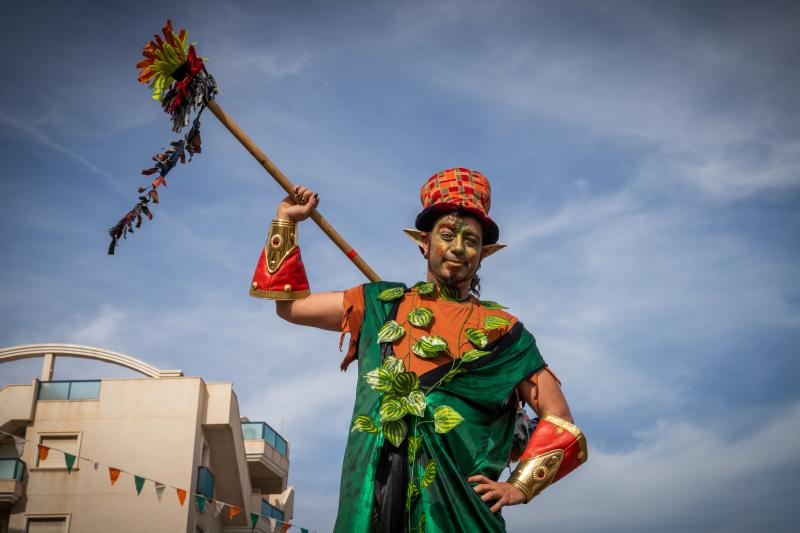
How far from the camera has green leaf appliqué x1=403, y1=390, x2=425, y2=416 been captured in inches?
143

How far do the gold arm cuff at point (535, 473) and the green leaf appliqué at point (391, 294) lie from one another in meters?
1.05

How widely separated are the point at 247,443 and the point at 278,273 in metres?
24.4

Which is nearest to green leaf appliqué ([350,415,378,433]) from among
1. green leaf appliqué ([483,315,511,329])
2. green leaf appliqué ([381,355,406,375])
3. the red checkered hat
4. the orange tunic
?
green leaf appliqué ([381,355,406,375])

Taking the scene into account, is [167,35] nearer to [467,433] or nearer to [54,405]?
[467,433]

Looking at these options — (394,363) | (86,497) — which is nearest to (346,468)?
(394,363)

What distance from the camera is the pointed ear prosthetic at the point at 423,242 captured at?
14.9ft

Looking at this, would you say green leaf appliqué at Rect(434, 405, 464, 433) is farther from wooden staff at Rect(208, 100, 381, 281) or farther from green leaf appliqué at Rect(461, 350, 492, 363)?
wooden staff at Rect(208, 100, 381, 281)

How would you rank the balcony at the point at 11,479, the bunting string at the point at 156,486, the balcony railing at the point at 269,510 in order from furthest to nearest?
1. the balcony railing at the point at 269,510
2. the balcony at the point at 11,479
3. the bunting string at the point at 156,486

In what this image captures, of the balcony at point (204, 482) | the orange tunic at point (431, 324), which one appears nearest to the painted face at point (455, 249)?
the orange tunic at point (431, 324)

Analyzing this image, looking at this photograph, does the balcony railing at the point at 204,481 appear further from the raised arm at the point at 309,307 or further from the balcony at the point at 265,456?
the raised arm at the point at 309,307

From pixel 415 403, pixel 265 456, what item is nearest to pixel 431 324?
pixel 415 403

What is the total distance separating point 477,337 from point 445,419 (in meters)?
0.55

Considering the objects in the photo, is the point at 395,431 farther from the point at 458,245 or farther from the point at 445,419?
the point at 458,245

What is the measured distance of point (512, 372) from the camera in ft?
13.4
